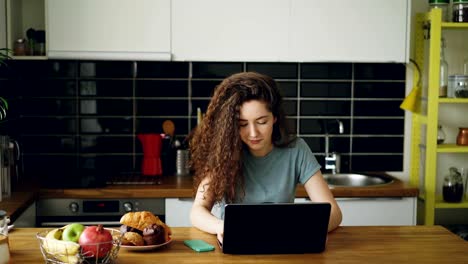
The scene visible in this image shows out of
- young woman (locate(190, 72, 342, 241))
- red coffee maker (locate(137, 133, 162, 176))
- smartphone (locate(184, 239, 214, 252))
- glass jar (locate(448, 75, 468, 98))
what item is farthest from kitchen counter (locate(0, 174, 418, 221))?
smartphone (locate(184, 239, 214, 252))

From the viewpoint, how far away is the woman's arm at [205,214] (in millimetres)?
2266

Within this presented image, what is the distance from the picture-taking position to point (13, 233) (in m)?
2.31

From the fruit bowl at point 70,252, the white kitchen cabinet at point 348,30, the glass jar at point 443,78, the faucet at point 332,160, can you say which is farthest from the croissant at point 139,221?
the glass jar at point 443,78

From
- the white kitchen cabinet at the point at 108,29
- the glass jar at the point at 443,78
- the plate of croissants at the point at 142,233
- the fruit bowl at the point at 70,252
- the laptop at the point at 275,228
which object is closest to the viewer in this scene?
the fruit bowl at the point at 70,252

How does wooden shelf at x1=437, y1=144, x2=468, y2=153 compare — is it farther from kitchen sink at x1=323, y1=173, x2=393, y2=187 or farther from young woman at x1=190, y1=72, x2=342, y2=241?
young woman at x1=190, y1=72, x2=342, y2=241

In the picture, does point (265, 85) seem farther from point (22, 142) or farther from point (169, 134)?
point (22, 142)

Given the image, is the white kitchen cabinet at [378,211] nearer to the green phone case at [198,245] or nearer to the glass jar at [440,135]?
the glass jar at [440,135]

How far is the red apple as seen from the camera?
1.85m

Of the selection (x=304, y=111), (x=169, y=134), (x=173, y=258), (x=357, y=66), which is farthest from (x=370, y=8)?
(x=173, y=258)

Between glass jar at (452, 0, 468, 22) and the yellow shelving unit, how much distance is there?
0.05 m

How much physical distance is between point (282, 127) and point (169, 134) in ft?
4.89

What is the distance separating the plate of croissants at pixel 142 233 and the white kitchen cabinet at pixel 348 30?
1.73 m

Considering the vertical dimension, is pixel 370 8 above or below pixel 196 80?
above

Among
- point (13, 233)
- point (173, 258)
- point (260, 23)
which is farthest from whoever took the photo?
point (260, 23)
